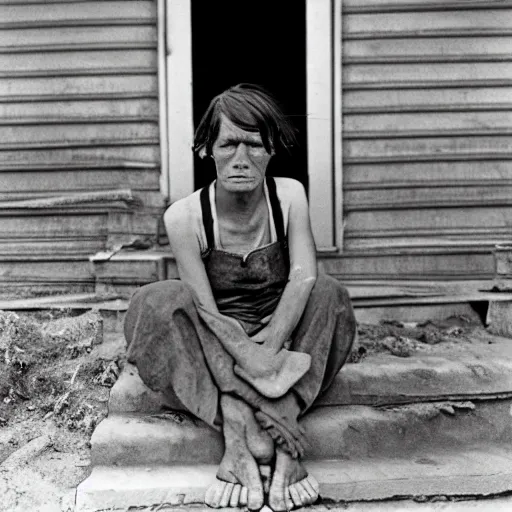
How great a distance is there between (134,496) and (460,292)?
2675 mm

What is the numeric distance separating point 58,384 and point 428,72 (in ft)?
10.3

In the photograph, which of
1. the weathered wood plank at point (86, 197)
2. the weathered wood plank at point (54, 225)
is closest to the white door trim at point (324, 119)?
the weathered wood plank at point (86, 197)

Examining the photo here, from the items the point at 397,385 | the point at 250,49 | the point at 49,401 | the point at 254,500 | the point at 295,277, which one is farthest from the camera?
the point at 250,49

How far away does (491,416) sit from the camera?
285cm

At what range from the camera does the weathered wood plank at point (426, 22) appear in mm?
4305

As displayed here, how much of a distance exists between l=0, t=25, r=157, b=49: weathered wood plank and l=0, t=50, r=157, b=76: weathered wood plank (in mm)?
73

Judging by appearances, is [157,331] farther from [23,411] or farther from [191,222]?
[23,411]

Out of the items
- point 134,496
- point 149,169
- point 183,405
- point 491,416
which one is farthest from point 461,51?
point 134,496

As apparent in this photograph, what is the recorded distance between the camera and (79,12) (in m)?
4.34

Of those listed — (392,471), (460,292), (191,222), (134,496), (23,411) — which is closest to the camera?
(134,496)

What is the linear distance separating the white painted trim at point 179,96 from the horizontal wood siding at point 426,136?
3.56 feet

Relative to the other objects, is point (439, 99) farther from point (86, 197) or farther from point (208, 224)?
point (86, 197)

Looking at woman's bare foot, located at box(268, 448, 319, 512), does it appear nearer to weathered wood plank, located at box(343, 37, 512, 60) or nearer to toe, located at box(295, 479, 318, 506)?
toe, located at box(295, 479, 318, 506)

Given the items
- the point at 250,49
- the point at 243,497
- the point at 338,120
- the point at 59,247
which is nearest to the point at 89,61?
the point at 59,247
